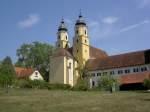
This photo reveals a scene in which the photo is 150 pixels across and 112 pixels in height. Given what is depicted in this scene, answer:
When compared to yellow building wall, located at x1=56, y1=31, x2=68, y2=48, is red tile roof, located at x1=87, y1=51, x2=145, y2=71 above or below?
below

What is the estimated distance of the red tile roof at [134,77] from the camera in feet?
216

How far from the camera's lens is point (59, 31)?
8969cm

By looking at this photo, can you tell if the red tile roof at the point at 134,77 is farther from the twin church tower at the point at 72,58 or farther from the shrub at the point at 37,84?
the shrub at the point at 37,84

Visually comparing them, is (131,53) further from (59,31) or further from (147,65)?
(59,31)

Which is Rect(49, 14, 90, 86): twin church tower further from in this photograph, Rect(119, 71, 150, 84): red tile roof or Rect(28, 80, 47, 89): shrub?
Rect(28, 80, 47, 89): shrub

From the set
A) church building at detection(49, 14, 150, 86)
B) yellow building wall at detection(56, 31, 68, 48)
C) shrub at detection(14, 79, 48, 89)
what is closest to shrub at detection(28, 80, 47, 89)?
shrub at detection(14, 79, 48, 89)

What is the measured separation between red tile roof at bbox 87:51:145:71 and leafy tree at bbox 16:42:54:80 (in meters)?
19.7

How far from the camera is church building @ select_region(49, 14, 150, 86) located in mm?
70250

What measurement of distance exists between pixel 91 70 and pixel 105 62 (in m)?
3.58

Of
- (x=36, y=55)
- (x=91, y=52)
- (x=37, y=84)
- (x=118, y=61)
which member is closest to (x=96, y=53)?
(x=91, y=52)

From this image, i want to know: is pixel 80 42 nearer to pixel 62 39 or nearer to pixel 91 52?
pixel 91 52

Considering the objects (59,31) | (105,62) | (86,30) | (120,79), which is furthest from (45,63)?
(120,79)

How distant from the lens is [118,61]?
2950 inches

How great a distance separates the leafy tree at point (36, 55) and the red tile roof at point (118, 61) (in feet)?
64.8
